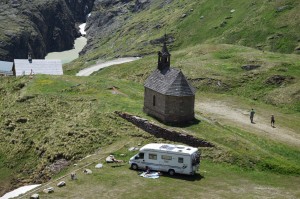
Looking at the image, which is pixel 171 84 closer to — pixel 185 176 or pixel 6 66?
pixel 185 176

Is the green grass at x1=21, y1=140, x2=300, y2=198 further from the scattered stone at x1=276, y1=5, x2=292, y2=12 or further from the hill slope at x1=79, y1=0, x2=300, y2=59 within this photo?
the scattered stone at x1=276, y1=5, x2=292, y2=12

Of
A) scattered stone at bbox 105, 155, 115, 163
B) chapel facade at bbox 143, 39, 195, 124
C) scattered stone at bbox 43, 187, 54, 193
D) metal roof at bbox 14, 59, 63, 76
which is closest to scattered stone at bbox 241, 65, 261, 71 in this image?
chapel facade at bbox 143, 39, 195, 124

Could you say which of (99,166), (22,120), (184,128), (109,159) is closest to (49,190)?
(99,166)

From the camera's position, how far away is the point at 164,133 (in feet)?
200

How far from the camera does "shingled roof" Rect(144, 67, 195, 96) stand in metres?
62.9

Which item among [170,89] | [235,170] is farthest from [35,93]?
[235,170]

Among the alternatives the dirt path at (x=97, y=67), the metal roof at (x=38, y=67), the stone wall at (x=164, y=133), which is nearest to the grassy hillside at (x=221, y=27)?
the dirt path at (x=97, y=67)

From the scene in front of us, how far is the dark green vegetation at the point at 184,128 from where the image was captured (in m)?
48.3

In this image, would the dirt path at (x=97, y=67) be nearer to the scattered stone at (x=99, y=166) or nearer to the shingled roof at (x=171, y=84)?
the shingled roof at (x=171, y=84)

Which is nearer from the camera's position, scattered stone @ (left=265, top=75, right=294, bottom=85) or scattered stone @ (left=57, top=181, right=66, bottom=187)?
scattered stone @ (left=57, top=181, right=66, bottom=187)

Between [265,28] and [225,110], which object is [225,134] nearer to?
[225,110]

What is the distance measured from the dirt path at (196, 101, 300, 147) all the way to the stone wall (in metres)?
8.98

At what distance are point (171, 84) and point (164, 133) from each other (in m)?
6.59

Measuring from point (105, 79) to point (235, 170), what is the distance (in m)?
42.9
